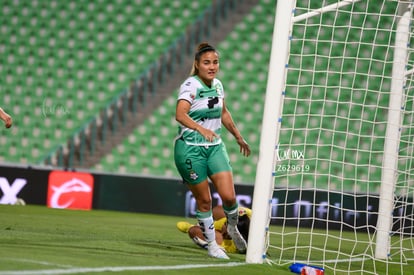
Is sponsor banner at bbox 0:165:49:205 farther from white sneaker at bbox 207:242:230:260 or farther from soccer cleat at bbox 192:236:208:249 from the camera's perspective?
white sneaker at bbox 207:242:230:260

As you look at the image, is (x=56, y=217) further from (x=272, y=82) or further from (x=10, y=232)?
(x=272, y=82)

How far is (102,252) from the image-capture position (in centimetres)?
673

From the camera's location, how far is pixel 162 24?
62.1ft

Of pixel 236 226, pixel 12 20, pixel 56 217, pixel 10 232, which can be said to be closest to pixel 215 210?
pixel 236 226

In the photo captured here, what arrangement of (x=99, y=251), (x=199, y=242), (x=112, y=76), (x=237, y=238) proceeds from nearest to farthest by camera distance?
(x=99, y=251) < (x=237, y=238) < (x=199, y=242) < (x=112, y=76)

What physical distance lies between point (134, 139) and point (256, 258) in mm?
11096

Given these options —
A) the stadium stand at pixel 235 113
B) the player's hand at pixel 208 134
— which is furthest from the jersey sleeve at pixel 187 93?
the stadium stand at pixel 235 113

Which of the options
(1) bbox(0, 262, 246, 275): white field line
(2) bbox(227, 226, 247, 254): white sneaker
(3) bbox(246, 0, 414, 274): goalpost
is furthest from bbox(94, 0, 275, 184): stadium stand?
(1) bbox(0, 262, 246, 275): white field line

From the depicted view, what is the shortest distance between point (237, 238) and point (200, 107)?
1.31 metres

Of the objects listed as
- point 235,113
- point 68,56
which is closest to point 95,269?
point 235,113

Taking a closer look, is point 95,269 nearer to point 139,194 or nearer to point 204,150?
point 204,150

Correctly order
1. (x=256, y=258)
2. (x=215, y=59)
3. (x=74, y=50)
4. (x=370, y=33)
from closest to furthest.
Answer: (x=256, y=258)
(x=215, y=59)
(x=370, y=33)
(x=74, y=50)
